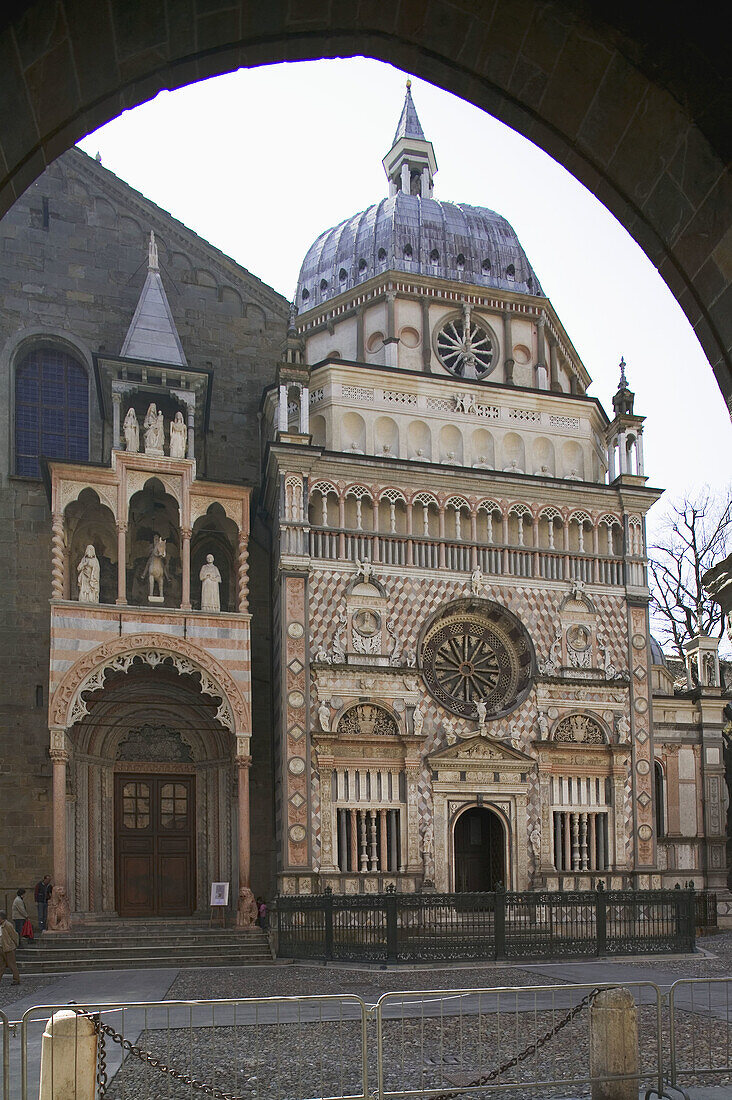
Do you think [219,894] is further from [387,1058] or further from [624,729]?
[387,1058]

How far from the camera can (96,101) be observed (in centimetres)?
484

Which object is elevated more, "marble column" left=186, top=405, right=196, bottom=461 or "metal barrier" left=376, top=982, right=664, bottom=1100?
"marble column" left=186, top=405, right=196, bottom=461

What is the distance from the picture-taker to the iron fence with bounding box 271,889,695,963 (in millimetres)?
22469

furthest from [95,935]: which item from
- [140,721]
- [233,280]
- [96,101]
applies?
[96,101]

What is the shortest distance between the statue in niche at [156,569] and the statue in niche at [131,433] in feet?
7.47

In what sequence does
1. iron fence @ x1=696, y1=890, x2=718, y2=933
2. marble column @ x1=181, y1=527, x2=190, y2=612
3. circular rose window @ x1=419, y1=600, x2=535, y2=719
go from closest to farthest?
marble column @ x1=181, y1=527, x2=190, y2=612 < circular rose window @ x1=419, y1=600, x2=535, y2=719 < iron fence @ x1=696, y1=890, x2=718, y2=933

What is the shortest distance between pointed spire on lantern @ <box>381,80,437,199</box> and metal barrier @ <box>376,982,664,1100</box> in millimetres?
30013

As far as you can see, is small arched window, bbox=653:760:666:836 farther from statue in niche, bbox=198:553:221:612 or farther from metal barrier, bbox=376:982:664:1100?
metal barrier, bbox=376:982:664:1100

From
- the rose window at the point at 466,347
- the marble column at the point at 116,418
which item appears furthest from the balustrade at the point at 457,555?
the rose window at the point at 466,347

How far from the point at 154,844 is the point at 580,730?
11141 mm

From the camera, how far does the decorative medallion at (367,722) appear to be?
2834 cm

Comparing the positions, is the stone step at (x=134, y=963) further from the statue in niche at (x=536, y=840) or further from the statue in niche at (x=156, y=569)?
the statue in niche at (x=156, y=569)

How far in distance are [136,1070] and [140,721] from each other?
17490 millimetres

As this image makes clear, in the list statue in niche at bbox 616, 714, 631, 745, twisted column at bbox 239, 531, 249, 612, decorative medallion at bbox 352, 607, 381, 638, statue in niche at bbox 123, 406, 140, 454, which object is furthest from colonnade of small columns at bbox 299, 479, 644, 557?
statue in niche at bbox 616, 714, 631, 745
